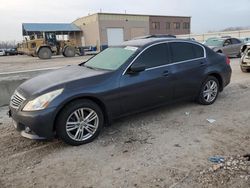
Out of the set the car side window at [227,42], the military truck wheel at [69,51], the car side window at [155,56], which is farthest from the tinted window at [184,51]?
the military truck wheel at [69,51]

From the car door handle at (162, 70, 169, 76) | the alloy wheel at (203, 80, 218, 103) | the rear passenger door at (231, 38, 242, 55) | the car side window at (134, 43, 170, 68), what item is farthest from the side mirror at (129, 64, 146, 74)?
the rear passenger door at (231, 38, 242, 55)

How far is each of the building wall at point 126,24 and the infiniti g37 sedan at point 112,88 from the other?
41.6m

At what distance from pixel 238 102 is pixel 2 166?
5.24 m

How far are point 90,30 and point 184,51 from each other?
4438 centimetres

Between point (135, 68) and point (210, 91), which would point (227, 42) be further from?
point (135, 68)

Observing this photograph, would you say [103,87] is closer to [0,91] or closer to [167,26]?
[0,91]

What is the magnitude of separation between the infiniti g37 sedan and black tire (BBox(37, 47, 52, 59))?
23.2 meters

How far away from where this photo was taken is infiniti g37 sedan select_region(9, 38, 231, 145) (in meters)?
4.13

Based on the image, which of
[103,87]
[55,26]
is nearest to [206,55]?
[103,87]

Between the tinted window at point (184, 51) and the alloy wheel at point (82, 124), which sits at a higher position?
the tinted window at point (184, 51)

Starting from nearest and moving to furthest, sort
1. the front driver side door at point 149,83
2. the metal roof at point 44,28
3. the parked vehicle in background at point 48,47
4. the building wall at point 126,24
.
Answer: the front driver side door at point 149,83 < the parked vehicle in background at point 48,47 < the metal roof at point 44,28 < the building wall at point 126,24

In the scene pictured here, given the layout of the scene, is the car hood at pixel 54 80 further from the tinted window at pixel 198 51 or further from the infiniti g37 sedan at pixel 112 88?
the tinted window at pixel 198 51

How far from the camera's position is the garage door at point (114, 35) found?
4753 centimetres

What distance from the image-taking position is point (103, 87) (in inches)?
178
